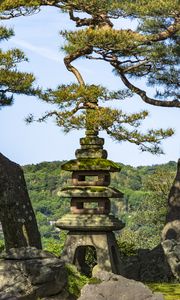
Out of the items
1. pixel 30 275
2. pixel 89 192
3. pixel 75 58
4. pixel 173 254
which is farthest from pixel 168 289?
pixel 75 58

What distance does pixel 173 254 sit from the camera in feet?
60.3

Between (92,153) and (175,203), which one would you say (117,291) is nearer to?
(92,153)

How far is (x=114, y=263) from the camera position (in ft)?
54.6

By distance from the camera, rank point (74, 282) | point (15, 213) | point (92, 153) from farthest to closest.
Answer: point (92, 153) → point (15, 213) → point (74, 282)

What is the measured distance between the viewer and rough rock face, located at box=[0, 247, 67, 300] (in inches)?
455

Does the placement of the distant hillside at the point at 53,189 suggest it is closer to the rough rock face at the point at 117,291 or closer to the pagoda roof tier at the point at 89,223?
the pagoda roof tier at the point at 89,223

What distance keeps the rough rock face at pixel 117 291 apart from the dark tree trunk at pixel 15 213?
4661mm

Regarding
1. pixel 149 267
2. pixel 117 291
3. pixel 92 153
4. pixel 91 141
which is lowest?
pixel 117 291

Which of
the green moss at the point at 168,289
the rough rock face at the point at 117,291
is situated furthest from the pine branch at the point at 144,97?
the rough rock face at the point at 117,291

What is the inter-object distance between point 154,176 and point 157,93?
37.8 feet

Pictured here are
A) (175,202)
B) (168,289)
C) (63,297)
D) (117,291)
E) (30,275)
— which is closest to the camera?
(117,291)

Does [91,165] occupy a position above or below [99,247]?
above

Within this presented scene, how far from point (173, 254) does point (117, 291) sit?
806 centimetres

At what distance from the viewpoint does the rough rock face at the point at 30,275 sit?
11562 mm
